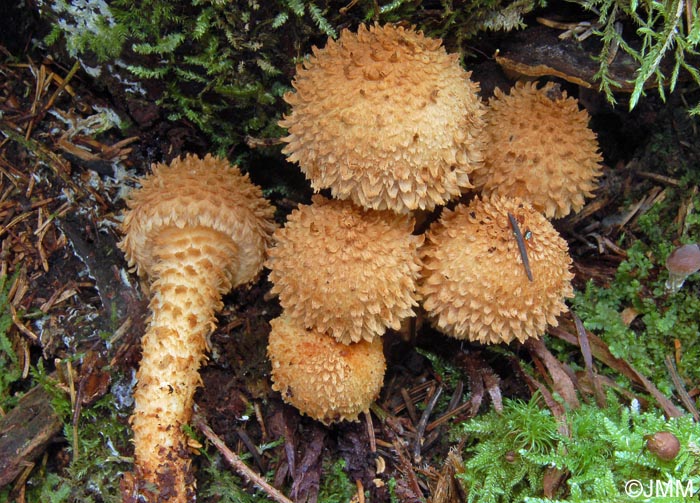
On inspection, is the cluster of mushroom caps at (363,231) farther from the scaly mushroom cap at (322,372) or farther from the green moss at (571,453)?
the green moss at (571,453)

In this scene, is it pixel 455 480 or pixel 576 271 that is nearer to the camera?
pixel 455 480

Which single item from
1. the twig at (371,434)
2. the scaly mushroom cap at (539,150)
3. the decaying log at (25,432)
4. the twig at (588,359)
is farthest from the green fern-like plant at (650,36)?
the decaying log at (25,432)

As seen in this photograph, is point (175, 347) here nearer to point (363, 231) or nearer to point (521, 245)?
point (363, 231)

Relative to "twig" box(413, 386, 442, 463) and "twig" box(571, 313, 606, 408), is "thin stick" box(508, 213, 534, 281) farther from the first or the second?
"twig" box(413, 386, 442, 463)

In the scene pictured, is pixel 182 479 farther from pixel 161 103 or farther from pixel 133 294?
pixel 161 103

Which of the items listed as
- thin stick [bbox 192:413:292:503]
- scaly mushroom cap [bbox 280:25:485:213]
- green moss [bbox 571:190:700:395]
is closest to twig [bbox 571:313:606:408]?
green moss [bbox 571:190:700:395]

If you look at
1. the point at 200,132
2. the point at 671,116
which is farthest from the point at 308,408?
the point at 671,116
